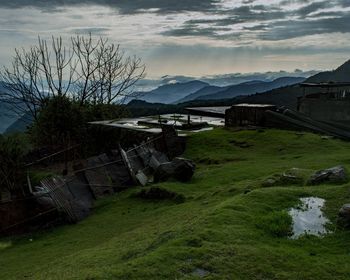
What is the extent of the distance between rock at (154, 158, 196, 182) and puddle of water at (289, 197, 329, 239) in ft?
22.7

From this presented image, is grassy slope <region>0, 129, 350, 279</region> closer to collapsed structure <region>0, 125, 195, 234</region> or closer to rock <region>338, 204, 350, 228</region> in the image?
rock <region>338, 204, 350, 228</region>

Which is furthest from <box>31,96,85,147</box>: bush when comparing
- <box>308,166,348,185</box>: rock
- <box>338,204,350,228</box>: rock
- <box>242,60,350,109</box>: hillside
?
<box>242,60,350,109</box>: hillside

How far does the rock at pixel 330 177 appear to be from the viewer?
1059cm

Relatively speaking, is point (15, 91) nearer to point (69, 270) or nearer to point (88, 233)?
point (88, 233)

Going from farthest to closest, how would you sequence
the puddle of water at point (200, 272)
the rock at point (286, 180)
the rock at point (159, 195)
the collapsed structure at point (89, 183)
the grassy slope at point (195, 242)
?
the collapsed structure at point (89, 183) → the rock at point (159, 195) → the rock at point (286, 180) → the grassy slope at point (195, 242) → the puddle of water at point (200, 272)

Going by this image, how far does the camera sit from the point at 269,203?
28.9ft

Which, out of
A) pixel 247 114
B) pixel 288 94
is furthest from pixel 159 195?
pixel 288 94

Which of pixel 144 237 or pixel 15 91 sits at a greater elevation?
pixel 15 91

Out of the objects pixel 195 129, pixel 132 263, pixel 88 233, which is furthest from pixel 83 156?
pixel 132 263

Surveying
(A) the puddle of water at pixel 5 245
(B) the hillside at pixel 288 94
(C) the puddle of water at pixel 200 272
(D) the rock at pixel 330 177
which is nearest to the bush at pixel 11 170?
(A) the puddle of water at pixel 5 245

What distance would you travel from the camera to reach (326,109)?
26.3 meters

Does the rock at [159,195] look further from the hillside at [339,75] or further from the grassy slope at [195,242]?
the hillside at [339,75]

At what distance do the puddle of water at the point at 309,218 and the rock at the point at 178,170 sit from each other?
6.93 m

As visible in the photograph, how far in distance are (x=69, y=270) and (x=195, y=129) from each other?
19.4 meters
